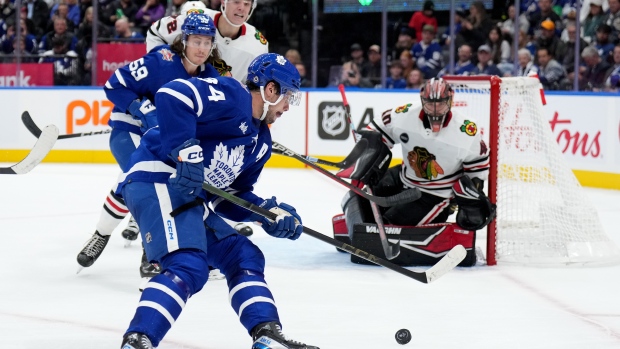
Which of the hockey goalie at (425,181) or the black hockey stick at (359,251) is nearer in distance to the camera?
the black hockey stick at (359,251)

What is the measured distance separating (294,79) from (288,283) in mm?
1412

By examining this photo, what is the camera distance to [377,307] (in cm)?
350

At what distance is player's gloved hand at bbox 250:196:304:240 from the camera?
8.87 ft

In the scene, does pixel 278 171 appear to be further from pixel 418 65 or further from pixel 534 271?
pixel 534 271

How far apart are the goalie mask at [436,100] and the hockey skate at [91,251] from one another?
1.45 meters

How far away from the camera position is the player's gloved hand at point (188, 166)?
8.15ft

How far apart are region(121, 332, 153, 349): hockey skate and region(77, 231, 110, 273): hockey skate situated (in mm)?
1611

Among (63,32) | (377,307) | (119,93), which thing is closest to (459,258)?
(377,307)

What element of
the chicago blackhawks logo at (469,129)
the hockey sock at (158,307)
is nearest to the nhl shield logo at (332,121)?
the chicago blackhawks logo at (469,129)

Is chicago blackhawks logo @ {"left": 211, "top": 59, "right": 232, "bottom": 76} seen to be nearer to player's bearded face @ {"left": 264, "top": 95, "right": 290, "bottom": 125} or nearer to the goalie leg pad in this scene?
the goalie leg pad

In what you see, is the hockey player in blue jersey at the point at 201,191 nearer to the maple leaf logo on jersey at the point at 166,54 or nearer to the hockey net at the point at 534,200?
the maple leaf logo on jersey at the point at 166,54

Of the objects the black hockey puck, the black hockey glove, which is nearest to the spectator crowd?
the black hockey glove

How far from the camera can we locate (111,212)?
3.92 metres

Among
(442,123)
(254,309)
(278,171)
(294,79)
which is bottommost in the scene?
(278,171)
